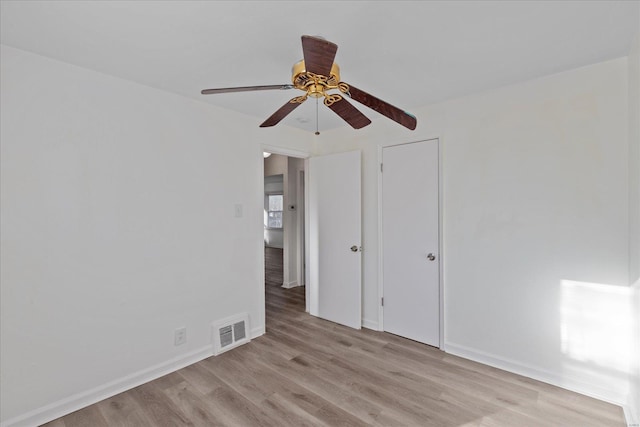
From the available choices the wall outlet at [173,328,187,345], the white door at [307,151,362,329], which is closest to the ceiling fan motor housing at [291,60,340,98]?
the white door at [307,151,362,329]

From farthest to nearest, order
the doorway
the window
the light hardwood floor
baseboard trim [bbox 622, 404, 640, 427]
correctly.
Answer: the window, the doorway, the light hardwood floor, baseboard trim [bbox 622, 404, 640, 427]

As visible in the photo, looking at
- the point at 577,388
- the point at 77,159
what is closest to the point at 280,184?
the point at 77,159

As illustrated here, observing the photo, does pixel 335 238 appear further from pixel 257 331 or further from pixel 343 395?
pixel 343 395

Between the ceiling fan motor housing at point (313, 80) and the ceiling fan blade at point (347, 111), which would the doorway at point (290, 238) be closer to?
the ceiling fan blade at point (347, 111)

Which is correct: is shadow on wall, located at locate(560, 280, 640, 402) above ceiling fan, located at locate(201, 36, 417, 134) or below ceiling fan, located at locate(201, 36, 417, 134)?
below

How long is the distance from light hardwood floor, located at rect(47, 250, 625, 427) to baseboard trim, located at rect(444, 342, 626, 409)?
0.06 metres

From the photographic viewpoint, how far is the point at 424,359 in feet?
8.91

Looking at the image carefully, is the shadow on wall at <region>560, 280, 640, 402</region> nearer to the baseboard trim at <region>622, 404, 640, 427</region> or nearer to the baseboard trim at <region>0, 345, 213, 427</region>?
the baseboard trim at <region>622, 404, 640, 427</region>

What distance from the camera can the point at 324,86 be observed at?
1.57 meters

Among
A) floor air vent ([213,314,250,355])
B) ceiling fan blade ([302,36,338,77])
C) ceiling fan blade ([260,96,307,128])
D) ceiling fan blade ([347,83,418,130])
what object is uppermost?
ceiling fan blade ([302,36,338,77])

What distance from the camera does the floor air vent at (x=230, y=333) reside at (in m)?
2.83

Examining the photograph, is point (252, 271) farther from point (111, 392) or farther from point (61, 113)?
point (61, 113)

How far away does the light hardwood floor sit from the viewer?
6.38ft

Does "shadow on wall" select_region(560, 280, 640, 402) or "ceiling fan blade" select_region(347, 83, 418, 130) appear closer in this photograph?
"ceiling fan blade" select_region(347, 83, 418, 130)
